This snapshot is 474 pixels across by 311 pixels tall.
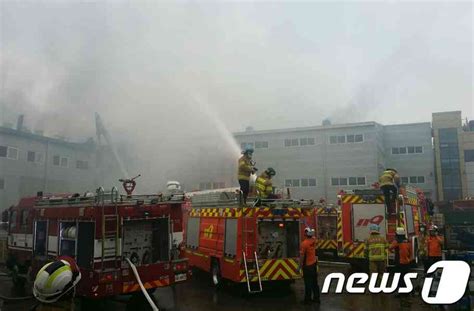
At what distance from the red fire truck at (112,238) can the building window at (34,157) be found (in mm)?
19846

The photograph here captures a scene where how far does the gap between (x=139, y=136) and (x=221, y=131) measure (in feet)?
16.3

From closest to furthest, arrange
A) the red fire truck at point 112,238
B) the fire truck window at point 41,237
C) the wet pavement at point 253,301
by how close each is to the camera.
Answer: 1. the red fire truck at point 112,238
2. the wet pavement at point 253,301
3. the fire truck window at point 41,237

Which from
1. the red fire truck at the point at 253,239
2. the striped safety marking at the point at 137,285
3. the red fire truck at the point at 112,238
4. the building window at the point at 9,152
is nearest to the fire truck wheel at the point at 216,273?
the red fire truck at the point at 253,239

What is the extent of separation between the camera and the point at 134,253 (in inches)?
333

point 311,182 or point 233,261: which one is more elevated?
point 311,182

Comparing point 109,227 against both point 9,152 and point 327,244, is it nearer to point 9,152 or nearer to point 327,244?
point 327,244

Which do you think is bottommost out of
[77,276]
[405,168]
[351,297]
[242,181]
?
[351,297]

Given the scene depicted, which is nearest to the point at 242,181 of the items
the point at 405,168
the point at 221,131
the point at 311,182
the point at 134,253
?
the point at 134,253

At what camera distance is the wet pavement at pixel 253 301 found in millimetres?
8125

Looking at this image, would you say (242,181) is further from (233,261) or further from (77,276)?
(77,276)

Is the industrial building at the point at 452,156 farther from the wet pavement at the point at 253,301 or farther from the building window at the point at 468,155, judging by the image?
the wet pavement at the point at 253,301

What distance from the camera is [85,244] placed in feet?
26.3

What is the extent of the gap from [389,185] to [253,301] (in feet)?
18.6

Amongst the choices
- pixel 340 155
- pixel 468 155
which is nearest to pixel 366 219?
pixel 340 155
